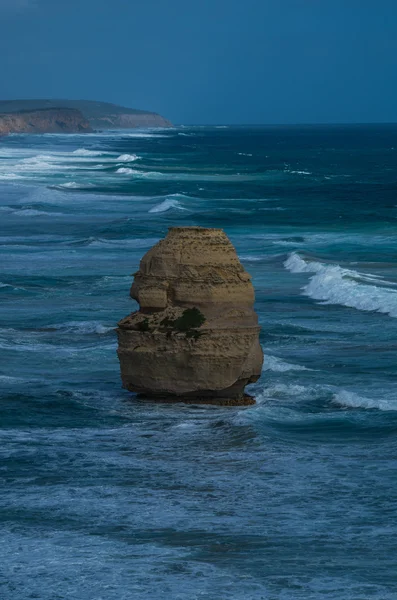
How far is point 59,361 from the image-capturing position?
2262cm

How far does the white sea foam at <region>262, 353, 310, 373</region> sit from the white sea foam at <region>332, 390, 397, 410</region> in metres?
2.13

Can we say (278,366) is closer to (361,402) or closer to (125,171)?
(361,402)

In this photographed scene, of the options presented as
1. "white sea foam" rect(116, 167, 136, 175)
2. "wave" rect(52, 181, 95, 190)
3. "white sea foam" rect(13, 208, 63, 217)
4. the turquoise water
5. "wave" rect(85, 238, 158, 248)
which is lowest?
the turquoise water

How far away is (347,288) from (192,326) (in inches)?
581

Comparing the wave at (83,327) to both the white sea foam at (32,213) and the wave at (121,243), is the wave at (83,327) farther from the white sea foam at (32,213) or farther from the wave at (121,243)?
the white sea foam at (32,213)

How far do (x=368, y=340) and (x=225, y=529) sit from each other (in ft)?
39.5

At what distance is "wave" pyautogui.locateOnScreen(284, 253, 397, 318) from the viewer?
2989cm

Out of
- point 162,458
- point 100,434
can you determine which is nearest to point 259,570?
point 162,458

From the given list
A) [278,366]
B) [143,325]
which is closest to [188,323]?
[143,325]

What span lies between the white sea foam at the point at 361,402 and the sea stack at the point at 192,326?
1572 mm

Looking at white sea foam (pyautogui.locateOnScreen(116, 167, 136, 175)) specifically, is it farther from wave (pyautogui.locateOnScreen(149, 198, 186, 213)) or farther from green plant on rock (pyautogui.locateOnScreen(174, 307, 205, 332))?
green plant on rock (pyautogui.locateOnScreen(174, 307, 205, 332))

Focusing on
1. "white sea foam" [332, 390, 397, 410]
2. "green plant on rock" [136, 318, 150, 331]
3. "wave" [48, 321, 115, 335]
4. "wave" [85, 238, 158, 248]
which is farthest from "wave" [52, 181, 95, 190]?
"green plant on rock" [136, 318, 150, 331]

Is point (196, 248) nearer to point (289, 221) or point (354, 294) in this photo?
point (354, 294)

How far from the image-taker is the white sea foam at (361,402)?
18922 mm
